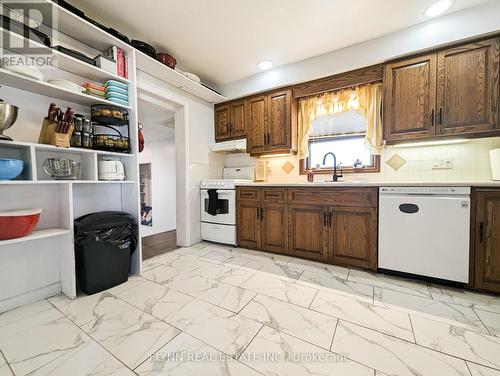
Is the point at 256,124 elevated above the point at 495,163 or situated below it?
above

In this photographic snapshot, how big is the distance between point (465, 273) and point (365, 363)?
136 cm

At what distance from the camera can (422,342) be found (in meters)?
1.14

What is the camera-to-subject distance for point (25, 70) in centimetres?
139

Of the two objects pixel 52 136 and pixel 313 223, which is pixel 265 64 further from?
pixel 52 136

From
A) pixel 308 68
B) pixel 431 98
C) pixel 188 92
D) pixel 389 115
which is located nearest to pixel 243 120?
pixel 188 92

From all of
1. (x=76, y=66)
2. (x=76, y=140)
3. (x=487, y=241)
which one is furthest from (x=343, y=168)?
(x=76, y=66)

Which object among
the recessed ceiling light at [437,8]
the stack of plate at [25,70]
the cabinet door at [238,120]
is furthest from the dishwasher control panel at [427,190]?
the stack of plate at [25,70]

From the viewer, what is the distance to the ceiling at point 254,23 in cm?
179

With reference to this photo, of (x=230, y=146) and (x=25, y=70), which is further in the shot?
(x=230, y=146)

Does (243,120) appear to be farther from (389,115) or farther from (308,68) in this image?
(389,115)

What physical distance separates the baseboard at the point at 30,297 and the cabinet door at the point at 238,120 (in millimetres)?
2651

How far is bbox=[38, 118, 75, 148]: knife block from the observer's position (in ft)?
5.01

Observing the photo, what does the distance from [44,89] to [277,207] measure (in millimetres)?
2384

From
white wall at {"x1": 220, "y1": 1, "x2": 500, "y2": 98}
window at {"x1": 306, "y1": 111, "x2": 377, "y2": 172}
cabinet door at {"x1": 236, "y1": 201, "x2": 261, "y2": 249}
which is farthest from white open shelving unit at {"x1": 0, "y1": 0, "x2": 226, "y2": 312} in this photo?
window at {"x1": 306, "y1": 111, "x2": 377, "y2": 172}
